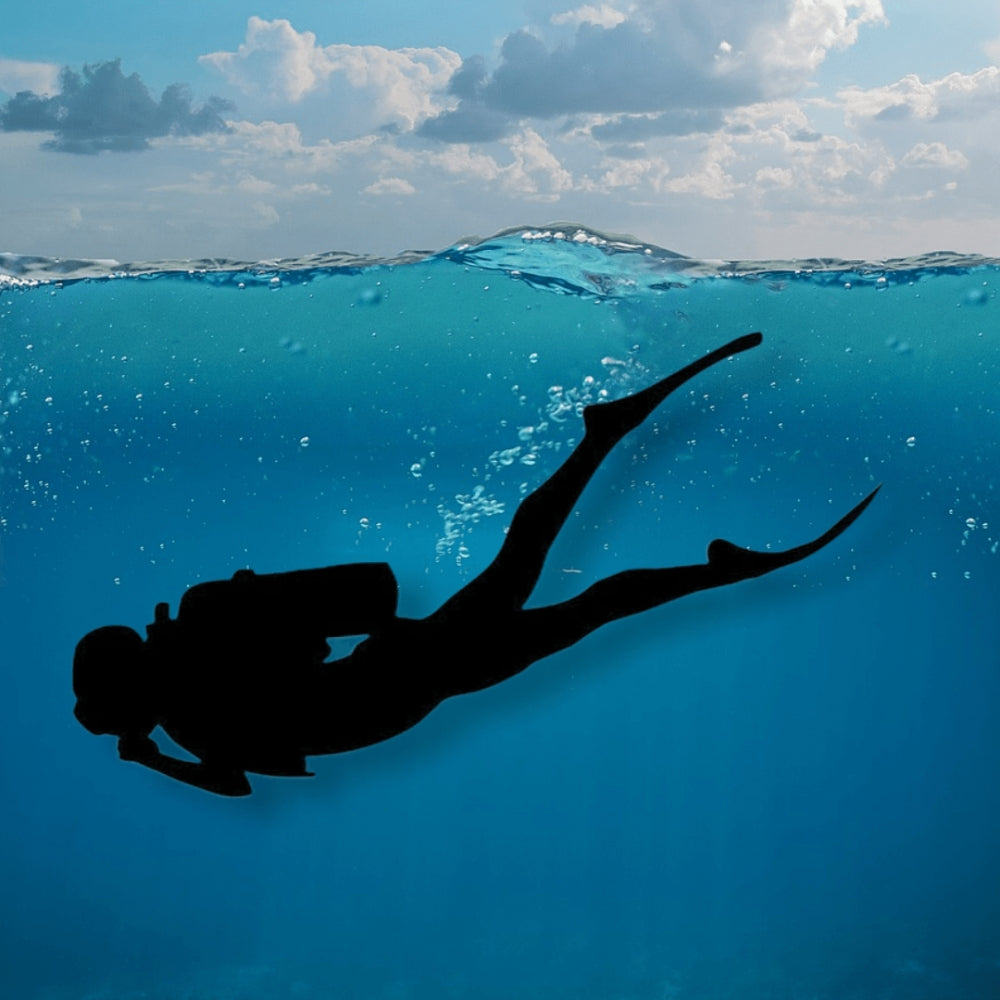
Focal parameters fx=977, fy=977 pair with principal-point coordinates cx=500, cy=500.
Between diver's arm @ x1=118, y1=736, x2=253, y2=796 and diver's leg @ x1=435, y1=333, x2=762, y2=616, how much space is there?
128 centimetres

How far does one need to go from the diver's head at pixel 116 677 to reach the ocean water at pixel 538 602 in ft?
3.08

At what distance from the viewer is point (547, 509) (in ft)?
14.6

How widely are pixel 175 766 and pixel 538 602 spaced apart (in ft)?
6.00

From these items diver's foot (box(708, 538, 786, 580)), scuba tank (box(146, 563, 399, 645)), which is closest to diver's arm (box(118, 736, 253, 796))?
scuba tank (box(146, 563, 399, 645))

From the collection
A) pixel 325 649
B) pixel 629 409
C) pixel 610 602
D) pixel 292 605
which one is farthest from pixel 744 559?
pixel 292 605

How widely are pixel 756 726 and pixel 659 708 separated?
66 cm

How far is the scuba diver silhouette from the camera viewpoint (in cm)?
437

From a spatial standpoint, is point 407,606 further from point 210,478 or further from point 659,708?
point 659,708

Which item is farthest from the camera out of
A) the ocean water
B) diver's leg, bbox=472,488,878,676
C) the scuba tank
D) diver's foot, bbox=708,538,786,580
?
the ocean water

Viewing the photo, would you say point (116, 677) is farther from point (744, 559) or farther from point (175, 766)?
point (744, 559)

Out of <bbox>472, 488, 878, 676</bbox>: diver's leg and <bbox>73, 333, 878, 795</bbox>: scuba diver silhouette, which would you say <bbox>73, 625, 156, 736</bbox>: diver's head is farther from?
<bbox>472, 488, 878, 676</bbox>: diver's leg

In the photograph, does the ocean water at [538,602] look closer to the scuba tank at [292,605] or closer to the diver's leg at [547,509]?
the diver's leg at [547,509]

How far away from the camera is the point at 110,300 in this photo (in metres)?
5.58

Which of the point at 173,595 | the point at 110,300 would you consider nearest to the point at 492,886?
the point at 173,595
